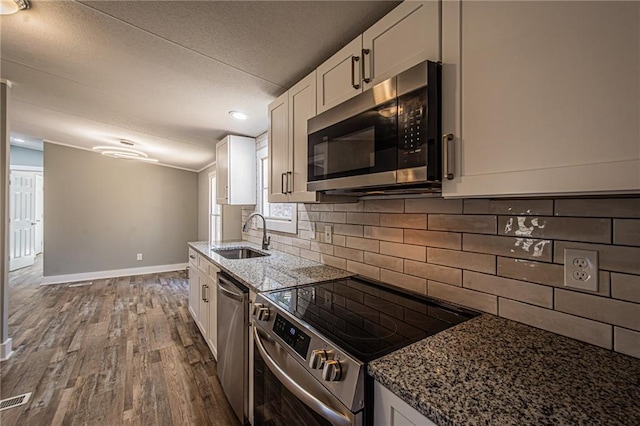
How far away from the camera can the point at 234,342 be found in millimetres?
1726

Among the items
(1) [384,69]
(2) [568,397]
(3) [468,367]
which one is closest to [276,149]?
(1) [384,69]

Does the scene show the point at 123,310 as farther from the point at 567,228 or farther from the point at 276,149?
the point at 567,228

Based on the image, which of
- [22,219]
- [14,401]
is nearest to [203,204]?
[22,219]

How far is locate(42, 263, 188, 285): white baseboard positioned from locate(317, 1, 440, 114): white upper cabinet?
18.9 feet

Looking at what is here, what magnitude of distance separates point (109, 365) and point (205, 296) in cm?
97

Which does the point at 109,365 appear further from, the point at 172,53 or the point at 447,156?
the point at 447,156

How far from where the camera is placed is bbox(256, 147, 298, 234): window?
246cm

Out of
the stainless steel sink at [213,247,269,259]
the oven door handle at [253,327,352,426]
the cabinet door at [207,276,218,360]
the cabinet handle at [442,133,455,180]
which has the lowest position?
the cabinet door at [207,276,218,360]

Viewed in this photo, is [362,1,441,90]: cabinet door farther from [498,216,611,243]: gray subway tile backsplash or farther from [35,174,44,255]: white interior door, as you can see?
[35,174,44,255]: white interior door

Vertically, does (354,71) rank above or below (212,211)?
above

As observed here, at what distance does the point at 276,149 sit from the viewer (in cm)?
205

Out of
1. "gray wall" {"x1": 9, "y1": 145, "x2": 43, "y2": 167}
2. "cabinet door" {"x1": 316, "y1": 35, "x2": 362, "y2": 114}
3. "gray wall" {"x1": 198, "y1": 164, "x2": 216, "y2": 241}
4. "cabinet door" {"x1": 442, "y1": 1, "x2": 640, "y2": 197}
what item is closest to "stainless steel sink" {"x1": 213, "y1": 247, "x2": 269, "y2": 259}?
"cabinet door" {"x1": 316, "y1": 35, "x2": 362, "y2": 114}

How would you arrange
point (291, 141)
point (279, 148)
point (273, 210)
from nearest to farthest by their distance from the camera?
point (291, 141) → point (279, 148) → point (273, 210)

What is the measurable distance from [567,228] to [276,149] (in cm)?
170
